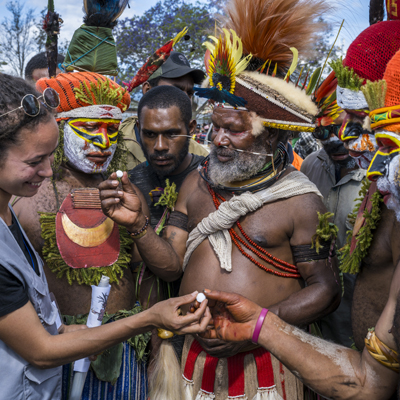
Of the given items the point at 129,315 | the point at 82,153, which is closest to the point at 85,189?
the point at 82,153

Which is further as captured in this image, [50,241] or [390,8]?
[50,241]

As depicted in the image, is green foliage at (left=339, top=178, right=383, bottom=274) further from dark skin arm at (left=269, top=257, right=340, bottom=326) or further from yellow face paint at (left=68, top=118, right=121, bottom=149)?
yellow face paint at (left=68, top=118, right=121, bottom=149)

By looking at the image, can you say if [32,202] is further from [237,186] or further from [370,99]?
[370,99]

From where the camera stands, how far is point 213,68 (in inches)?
114

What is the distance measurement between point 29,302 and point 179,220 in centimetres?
142

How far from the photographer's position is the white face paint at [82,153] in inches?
114

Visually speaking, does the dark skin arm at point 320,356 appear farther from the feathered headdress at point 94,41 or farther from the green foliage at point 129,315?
the feathered headdress at point 94,41

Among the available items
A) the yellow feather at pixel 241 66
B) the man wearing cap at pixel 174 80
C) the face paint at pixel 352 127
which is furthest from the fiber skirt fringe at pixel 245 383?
the man wearing cap at pixel 174 80

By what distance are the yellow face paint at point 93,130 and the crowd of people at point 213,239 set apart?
11 millimetres

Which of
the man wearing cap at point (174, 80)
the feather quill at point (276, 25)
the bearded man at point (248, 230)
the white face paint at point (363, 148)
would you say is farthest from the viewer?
the man wearing cap at point (174, 80)

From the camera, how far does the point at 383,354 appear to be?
1.73 meters

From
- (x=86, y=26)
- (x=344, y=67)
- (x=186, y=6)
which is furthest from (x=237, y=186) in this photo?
(x=186, y=6)

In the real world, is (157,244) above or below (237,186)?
below

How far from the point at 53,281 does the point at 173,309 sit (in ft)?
3.74
